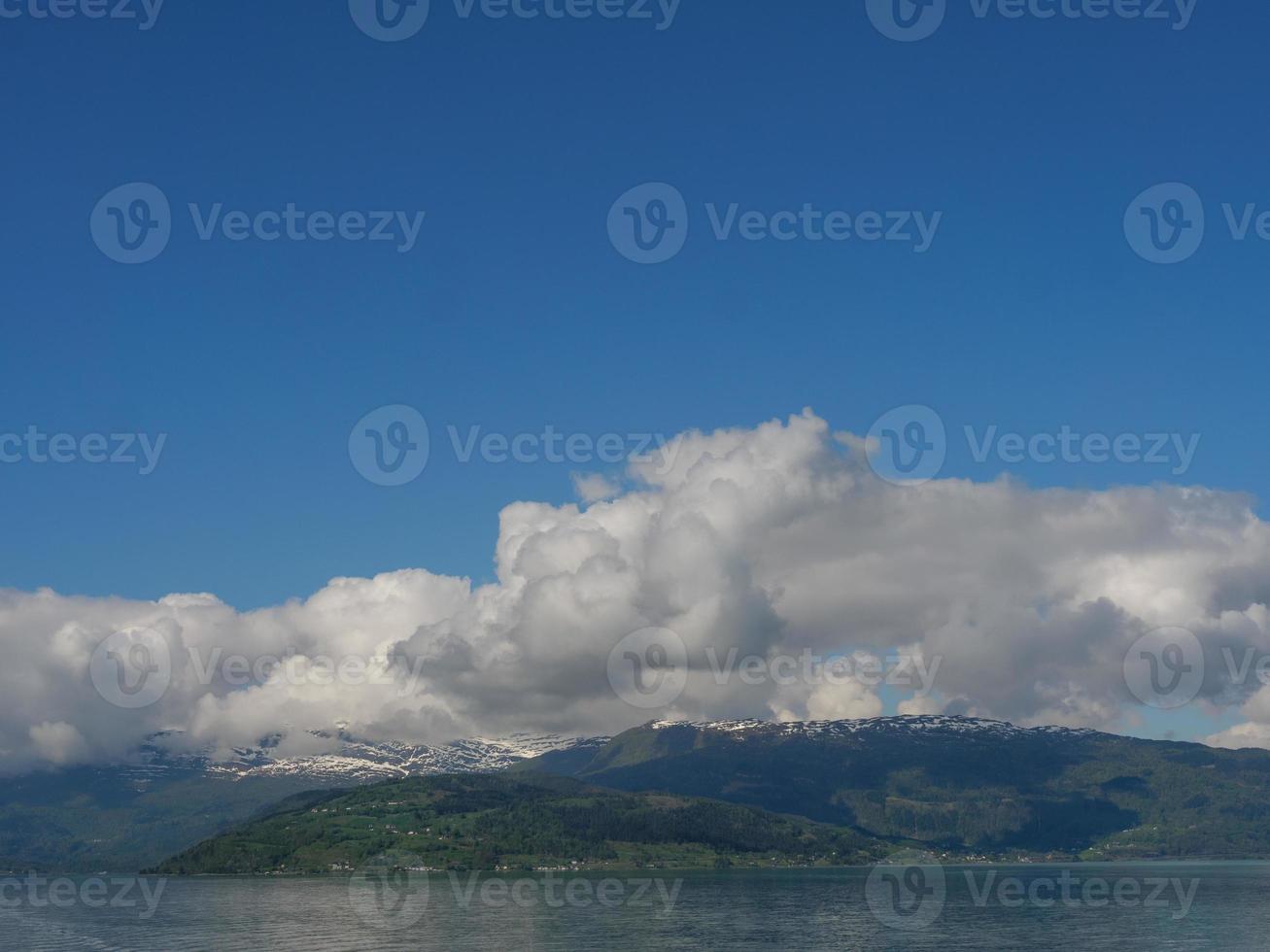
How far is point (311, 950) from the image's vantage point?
196m

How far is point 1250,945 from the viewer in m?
199

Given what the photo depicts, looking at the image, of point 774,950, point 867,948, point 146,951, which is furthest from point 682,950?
point 146,951

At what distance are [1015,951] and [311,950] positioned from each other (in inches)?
4717

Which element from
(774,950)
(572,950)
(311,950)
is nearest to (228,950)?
(311,950)

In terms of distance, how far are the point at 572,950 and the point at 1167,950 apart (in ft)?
332

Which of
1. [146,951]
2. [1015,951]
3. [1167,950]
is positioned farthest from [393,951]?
[1167,950]

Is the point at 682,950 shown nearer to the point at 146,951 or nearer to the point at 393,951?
the point at 393,951

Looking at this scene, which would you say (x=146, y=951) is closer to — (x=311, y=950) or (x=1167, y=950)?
(x=311, y=950)

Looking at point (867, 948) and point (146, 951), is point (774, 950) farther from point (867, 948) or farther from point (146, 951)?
point (146, 951)

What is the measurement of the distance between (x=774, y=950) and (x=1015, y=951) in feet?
132

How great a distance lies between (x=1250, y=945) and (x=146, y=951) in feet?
634

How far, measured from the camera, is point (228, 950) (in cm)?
19775

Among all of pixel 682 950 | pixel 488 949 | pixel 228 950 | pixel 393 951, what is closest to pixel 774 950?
pixel 682 950

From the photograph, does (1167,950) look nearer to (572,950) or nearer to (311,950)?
(572,950)
